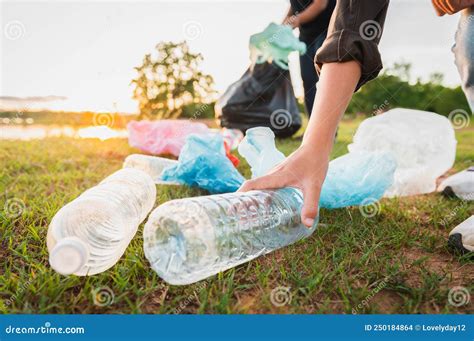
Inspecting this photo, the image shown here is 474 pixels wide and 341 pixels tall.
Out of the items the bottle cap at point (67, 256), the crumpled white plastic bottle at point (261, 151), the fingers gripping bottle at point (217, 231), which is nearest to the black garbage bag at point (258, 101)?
the crumpled white plastic bottle at point (261, 151)

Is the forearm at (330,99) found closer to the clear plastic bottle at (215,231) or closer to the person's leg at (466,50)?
the clear plastic bottle at (215,231)

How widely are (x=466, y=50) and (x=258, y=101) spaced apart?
128 inches

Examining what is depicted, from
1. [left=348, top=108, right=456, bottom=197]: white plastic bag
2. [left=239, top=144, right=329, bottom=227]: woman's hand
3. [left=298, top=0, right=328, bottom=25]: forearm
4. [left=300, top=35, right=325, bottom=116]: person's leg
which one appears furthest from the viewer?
[left=300, top=35, right=325, bottom=116]: person's leg

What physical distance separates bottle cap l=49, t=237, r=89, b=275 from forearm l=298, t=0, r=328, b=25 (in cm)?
243

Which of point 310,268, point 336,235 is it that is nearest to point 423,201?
point 336,235

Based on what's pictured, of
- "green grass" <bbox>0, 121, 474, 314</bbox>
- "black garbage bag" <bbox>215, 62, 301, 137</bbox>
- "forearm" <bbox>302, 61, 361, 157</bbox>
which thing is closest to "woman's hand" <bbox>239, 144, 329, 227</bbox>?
"forearm" <bbox>302, 61, 361, 157</bbox>

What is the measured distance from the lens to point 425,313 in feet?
4.20

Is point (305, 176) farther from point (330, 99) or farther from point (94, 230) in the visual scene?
point (94, 230)

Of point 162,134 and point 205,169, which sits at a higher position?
point 205,169

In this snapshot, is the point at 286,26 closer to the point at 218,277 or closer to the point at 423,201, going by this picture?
the point at 423,201

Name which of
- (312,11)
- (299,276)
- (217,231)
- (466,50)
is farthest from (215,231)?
(312,11)

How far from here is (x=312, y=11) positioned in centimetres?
296

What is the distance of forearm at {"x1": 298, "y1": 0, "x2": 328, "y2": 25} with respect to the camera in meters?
2.90

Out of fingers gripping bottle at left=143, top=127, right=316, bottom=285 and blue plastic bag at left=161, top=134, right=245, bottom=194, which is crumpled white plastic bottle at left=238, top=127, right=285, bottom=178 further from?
fingers gripping bottle at left=143, top=127, right=316, bottom=285
